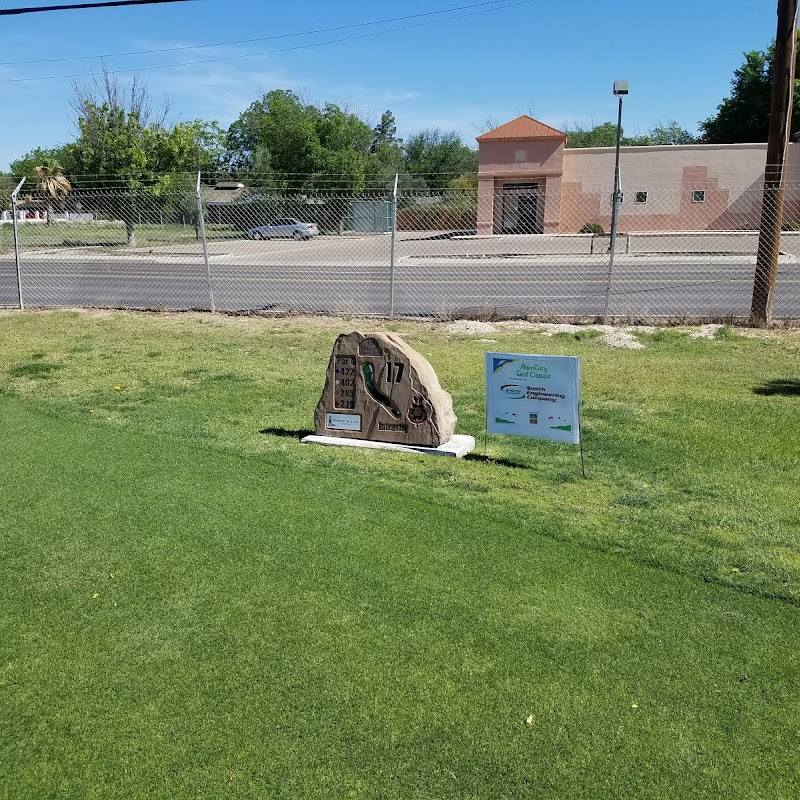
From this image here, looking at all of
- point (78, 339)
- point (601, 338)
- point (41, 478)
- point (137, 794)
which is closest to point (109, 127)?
point (78, 339)

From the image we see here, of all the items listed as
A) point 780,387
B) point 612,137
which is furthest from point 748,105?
point 780,387

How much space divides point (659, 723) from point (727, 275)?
19.0m

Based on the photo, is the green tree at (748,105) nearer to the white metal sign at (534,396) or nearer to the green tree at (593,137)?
the green tree at (593,137)

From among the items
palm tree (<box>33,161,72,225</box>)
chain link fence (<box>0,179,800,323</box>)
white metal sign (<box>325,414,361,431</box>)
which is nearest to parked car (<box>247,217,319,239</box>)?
chain link fence (<box>0,179,800,323</box>)

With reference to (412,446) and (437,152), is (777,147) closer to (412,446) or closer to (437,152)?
(412,446)

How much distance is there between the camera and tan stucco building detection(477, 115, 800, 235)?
34438mm

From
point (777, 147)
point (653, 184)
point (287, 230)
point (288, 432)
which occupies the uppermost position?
point (653, 184)

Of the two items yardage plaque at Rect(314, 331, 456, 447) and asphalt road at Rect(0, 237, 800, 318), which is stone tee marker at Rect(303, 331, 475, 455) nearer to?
yardage plaque at Rect(314, 331, 456, 447)

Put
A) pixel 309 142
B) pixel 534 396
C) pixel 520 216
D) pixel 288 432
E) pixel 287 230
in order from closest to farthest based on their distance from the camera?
1. pixel 534 396
2. pixel 288 432
3. pixel 520 216
4. pixel 287 230
5. pixel 309 142

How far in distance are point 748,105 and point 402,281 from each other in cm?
4684

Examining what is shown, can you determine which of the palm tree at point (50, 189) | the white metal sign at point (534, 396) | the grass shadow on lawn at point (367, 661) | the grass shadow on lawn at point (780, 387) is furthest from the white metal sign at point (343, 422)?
the palm tree at point (50, 189)

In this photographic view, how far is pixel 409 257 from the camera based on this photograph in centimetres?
2756

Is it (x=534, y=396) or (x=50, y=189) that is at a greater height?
(x=50, y=189)

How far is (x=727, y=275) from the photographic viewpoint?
67.1 feet
